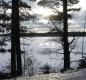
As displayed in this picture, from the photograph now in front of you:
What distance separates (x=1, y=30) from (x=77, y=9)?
22.1 feet

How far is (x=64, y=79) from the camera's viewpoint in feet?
37.0

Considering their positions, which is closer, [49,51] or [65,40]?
[65,40]

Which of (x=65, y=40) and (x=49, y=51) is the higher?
(x=65, y=40)

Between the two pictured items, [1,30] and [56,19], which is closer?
[1,30]

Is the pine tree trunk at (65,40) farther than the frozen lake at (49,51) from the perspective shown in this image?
No

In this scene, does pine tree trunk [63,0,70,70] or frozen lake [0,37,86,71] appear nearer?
pine tree trunk [63,0,70,70]

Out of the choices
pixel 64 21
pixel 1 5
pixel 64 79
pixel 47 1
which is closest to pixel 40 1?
pixel 47 1

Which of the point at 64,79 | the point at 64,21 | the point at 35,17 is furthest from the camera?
the point at 64,21

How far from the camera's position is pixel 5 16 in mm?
21250

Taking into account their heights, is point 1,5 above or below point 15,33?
above

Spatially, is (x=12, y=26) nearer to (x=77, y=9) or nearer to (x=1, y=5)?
(x=1, y=5)

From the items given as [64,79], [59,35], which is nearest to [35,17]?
[59,35]

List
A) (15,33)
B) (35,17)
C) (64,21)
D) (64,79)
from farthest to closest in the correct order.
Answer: (64,21) < (35,17) < (15,33) < (64,79)

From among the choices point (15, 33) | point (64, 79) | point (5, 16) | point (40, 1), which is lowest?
point (64, 79)
